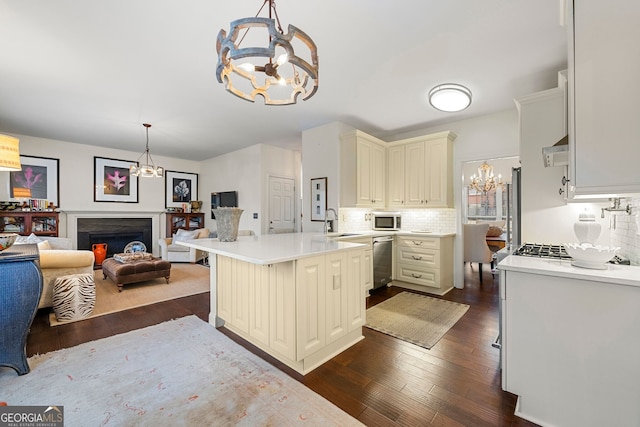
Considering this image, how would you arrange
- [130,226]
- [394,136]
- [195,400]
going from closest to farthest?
[195,400]
[394,136]
[130,226]

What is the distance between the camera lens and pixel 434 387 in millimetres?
1812

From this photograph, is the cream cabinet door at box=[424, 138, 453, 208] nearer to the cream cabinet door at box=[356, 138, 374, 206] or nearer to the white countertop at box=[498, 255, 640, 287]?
the cream cabinet door at box=[356, 138, 374, 206]

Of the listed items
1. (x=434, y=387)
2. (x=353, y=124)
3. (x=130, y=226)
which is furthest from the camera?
(x=130, y=226)

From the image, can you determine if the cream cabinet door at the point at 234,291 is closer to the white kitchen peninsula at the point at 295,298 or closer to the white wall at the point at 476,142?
the white kitchen peninsula at the point at 295,298

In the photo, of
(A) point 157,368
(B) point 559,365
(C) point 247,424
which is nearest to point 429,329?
(B) point 559,365

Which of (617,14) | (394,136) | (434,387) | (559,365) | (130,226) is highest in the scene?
(394,136)

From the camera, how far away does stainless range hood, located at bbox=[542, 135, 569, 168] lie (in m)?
1.60

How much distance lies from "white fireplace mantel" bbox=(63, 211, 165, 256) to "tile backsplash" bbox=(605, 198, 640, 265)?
828cm

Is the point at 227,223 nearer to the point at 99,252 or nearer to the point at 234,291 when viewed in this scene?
the point at 234,291

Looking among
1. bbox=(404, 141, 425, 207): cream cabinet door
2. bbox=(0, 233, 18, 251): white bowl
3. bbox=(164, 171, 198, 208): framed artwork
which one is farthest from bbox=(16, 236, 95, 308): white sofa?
bbox=(404, 141, 425, 207): cream cabinet door

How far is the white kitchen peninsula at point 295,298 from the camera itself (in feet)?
6.30

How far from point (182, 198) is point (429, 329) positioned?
7.20 metres

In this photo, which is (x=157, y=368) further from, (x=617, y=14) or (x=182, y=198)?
(x=182, y=198)

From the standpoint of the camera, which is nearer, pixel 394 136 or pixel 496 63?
pixel 496 63
